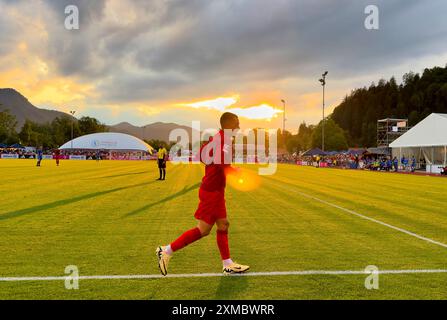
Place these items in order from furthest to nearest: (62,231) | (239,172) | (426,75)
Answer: (426,75)
(62,231)
(239,172)

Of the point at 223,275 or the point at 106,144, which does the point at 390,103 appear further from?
the point at 223,275

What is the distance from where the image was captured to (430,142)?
136 ft

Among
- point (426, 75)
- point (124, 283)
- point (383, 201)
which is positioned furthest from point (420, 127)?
point (426, 75)

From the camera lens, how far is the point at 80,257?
21.1 feet

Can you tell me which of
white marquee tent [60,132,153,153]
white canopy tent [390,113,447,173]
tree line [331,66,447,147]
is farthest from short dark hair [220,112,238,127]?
tree line [331,66,447,147]

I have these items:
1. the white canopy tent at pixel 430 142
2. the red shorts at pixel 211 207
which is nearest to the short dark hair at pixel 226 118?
the red shorts at pixel 211 207

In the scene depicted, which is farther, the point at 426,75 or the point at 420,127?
the point at 426,75

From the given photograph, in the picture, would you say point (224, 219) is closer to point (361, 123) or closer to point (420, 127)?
point (420, 127)

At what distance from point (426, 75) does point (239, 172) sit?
528 feet

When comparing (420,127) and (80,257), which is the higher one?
(420,127)

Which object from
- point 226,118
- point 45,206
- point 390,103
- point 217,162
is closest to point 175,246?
point 217,162

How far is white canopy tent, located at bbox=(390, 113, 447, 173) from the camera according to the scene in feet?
132

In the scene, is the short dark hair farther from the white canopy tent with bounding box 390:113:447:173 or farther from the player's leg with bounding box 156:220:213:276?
the white canopy tent with bounding box 390:113:447:173

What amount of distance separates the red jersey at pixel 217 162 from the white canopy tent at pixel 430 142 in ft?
130
